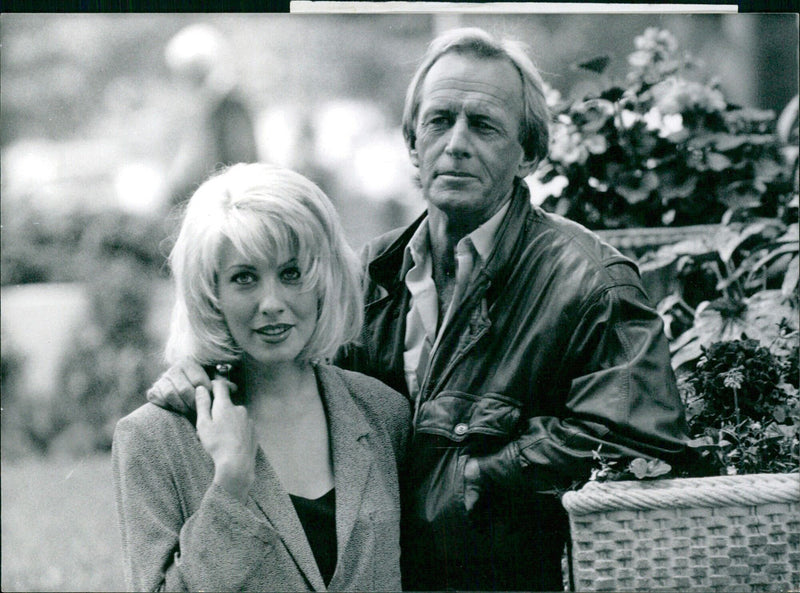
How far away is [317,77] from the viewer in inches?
131

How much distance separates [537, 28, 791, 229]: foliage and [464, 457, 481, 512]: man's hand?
117cm

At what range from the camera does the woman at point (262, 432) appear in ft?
8.37

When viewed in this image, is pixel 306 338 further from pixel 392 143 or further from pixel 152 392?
pixel 392 143

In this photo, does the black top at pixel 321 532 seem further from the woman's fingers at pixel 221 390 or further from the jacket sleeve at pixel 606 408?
the jacket sleeve at pixel 606 408

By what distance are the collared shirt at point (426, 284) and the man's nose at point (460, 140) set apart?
→ 22cm

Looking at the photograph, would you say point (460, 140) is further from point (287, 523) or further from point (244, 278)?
point (287, 523)

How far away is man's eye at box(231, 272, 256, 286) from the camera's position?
2682mm

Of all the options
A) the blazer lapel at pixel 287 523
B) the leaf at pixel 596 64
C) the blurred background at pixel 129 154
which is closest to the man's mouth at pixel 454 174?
the blurred background at pixel 129 154

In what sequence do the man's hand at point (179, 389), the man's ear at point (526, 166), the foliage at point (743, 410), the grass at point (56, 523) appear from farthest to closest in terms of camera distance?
the grass at point (56, 523) < the man's ear at point (526, 166) < the foliage at point (743, 410) < the man's hand at point (179, 389)

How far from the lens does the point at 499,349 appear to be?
9.68 ft

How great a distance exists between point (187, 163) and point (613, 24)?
1.51m

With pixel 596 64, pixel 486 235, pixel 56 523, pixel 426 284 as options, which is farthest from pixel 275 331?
pixel 596 64

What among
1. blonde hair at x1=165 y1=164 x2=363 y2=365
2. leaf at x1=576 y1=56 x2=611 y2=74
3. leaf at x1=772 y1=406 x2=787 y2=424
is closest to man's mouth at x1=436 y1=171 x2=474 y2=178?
blonde hair at x1=165 y1=164 x2=363 y2=365

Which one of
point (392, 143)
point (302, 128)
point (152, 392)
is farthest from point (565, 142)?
point (152, 392)
